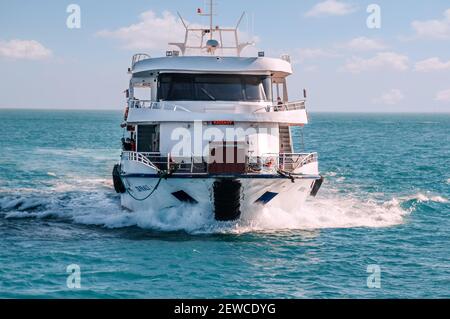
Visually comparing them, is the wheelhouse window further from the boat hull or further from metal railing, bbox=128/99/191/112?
the boat hull

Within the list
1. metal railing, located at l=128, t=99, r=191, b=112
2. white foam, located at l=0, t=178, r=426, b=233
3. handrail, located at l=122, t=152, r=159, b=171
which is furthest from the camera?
metal railing, located at l=128, t=99, r=191, b=112

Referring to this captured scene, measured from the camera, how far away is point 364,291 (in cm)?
1658

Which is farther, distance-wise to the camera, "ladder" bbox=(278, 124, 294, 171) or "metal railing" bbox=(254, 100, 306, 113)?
"ladder" bbox=(278, 124, 294, 171)

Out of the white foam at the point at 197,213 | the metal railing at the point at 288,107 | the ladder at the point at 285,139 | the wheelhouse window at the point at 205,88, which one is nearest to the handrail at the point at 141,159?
the white foam at the point at 197,213

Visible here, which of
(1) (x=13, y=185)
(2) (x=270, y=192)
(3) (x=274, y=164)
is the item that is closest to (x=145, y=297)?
(2) (x=270, y=192)

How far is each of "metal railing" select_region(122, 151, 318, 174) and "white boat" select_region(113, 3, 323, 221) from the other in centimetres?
4

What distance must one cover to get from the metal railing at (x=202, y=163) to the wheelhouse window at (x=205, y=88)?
2459 millimetres

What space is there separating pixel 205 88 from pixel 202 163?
337cm

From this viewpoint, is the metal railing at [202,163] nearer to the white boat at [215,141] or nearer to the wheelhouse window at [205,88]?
the white boat at [215,141]

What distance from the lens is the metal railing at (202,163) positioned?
22375 millimetres

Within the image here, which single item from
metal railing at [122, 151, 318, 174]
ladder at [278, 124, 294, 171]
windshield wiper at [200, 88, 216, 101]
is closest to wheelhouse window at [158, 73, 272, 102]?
windshield wiper at [200, 88, 216, 101]

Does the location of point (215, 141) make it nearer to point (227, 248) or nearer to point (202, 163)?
point (202, 163)

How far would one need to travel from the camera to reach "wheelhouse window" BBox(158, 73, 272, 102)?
24.6m

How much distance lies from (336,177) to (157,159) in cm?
1992
